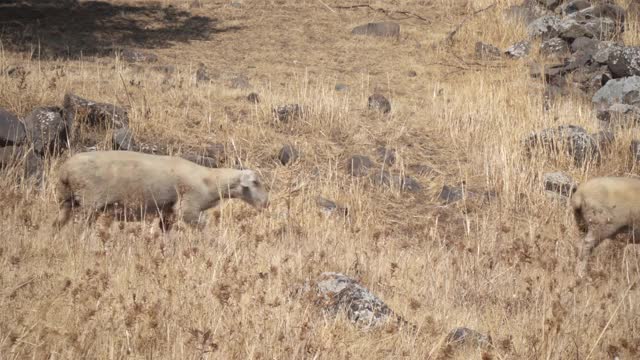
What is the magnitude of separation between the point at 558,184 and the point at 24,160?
6867mm

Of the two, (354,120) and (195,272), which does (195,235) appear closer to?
(195,272)

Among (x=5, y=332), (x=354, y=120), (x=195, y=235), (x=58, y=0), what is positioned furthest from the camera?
(x=58, y=0)

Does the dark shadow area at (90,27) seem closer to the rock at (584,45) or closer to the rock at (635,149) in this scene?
the rock at (584,45)

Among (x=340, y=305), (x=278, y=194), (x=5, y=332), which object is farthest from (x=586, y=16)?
(x=5, y=332)

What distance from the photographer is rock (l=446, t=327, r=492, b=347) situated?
18.0 ft

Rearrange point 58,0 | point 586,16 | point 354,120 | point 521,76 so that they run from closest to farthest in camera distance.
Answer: point 354,120 → point 521,76 → point 586,16 → point 58,0

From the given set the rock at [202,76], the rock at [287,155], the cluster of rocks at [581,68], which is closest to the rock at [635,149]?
the cluster of rocks at [581,68]

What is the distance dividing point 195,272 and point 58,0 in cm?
1759

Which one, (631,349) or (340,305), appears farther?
(340,305)

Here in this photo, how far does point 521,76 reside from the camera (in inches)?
672

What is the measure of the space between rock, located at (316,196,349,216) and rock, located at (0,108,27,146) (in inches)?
145

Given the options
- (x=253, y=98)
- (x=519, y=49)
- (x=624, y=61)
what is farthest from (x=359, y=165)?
(x=519, y=49)

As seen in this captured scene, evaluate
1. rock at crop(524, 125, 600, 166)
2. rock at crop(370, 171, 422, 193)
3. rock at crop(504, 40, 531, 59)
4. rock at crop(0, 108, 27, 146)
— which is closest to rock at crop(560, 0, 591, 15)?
rock at crop(504, 40, 531, 59)

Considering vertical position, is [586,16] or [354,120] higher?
[586,16]
